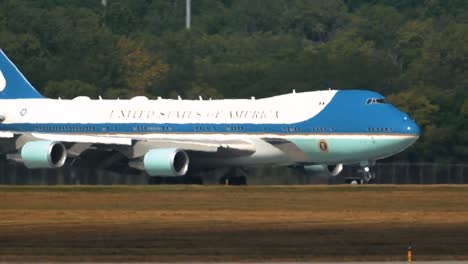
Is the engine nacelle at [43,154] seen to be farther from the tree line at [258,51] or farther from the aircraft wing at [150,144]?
the tree line at [258,51]

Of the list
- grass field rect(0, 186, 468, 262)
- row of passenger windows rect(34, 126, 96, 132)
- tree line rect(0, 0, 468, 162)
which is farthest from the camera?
tree line rect(0, 0, 468, 162)

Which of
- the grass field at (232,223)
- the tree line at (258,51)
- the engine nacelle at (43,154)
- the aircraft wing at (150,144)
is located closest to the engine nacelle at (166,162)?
the aircraft wing at (150,144)

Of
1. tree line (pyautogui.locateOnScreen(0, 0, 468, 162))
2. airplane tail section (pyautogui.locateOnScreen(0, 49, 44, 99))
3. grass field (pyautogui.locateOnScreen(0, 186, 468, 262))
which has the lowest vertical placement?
grass field (pyautogui.locateOnScreen(0, 186, 468, 262))

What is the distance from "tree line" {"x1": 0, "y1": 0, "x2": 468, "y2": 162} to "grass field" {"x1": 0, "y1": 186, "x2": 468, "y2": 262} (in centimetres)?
1842

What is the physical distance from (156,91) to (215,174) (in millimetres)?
12300

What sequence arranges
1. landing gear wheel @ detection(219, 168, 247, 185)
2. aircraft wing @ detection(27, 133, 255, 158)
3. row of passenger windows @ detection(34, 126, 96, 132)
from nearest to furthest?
aircraft wing @ detection(27, 133, 255, 158) → landing gear wheel @ detection(219, 168, 247, 185) → row of passenger windows @ detection(34, 126, 96, 132)

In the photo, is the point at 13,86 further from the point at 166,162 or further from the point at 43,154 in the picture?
the point at 166,162

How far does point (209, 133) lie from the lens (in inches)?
2665

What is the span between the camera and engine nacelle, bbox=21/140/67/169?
213 feet

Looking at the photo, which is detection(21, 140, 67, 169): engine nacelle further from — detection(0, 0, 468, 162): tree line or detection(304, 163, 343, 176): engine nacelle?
detection(0, 0, 468, 162): tree line

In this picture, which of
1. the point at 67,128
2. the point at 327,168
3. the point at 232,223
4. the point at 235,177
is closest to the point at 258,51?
the point at 327,168

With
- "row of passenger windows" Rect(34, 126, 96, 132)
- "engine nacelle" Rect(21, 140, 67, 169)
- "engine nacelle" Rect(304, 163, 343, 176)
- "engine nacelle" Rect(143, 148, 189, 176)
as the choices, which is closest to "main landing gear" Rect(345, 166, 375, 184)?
"engine nacelle" Rect(304, 163, 343, 176)

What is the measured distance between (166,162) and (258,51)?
4165 cm

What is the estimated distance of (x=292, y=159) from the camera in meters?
66.3
